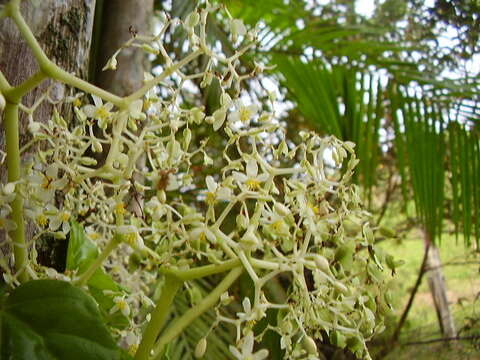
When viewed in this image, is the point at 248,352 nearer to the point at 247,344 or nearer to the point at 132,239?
the point at 247,344

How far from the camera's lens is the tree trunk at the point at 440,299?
209 cm

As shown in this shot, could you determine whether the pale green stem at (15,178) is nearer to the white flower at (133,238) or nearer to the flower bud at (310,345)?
the white flower at (133,238)

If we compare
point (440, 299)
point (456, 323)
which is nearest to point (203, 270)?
point (456, 323)

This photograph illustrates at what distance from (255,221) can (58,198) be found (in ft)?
0.92

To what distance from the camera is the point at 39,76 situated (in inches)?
16.2

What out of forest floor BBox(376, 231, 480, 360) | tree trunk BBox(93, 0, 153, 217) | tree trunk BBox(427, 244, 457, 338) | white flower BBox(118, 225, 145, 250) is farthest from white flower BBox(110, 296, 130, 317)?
tree trunk BBox(427, 244, 457, 338)

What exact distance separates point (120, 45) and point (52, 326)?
0.58 metres

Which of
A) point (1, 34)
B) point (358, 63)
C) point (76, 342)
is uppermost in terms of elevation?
point (358, 63)

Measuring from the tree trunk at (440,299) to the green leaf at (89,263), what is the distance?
1.64m

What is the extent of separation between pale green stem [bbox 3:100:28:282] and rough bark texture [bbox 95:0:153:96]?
1.57 ft

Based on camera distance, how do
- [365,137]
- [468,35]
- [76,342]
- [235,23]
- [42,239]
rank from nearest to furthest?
[76,342] → [235,23] → [42,239] → [468,35] → [365,137]

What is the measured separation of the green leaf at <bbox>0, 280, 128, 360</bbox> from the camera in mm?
405

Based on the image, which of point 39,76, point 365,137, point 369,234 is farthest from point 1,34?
point 365,137

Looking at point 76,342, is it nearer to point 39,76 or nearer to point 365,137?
point 39,76
